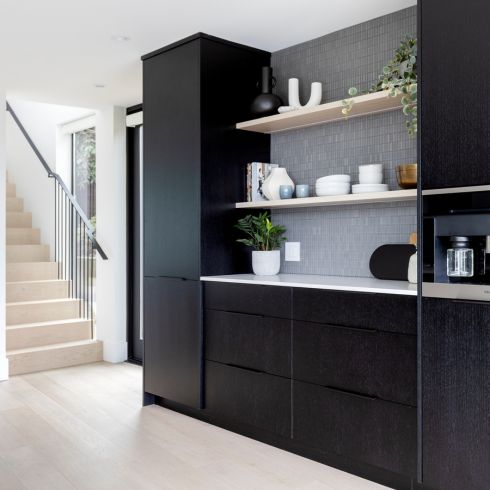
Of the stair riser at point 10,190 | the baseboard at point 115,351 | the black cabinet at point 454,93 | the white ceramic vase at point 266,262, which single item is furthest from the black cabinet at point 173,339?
the stair riser at point 10,190

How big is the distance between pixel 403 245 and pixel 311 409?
97cm

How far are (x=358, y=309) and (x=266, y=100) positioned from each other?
150cm

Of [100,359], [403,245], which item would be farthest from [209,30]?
[100,359]

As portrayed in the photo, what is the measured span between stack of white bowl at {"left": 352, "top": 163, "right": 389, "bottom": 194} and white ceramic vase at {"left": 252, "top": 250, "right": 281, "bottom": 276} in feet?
2.31

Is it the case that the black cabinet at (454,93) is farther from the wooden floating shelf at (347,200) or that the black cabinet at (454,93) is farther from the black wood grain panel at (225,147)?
the black wood grain panel at (225,147)

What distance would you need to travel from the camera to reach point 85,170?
618 centimetres

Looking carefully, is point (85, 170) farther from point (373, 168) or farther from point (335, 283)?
point (335, 283)

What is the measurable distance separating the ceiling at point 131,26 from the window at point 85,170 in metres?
1.82

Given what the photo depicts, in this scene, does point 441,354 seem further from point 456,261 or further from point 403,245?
point 403,245

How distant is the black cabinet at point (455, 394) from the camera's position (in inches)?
88.1

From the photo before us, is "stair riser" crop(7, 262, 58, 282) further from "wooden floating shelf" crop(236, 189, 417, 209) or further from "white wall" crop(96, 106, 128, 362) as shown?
"wooden floating shelf" crop(236, 189, 417, 209)

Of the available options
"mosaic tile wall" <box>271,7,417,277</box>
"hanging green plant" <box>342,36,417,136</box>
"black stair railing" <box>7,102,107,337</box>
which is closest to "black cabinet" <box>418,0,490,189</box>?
"hanging green plant" <box>342,36,417,136</box>

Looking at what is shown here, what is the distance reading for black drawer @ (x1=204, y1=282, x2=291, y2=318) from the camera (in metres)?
3.01

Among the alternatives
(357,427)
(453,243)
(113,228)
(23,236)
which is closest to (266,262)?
(357,427)
